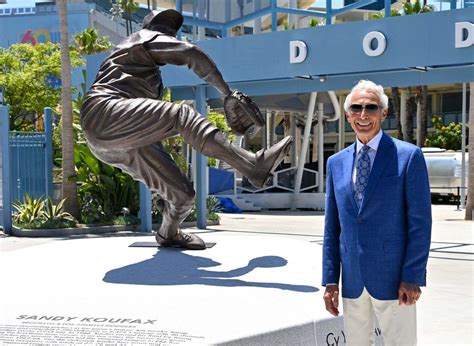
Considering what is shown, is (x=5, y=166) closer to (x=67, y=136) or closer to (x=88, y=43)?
(x=67, y=136)

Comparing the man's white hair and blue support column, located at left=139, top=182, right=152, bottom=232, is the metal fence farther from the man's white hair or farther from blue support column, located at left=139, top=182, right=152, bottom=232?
the man's white hair

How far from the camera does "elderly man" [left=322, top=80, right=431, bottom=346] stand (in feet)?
9.39

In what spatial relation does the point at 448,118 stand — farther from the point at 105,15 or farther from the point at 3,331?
the point at 3,331

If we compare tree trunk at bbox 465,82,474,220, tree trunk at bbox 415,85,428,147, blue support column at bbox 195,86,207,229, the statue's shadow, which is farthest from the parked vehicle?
the statue's shadow

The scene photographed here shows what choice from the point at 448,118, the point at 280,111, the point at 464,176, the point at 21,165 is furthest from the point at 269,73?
the point at 448,118

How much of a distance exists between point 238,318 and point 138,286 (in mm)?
941

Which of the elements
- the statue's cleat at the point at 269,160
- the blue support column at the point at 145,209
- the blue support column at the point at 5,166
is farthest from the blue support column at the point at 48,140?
the statue's cleat at the point at 269,160

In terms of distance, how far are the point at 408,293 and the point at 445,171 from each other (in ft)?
89.9

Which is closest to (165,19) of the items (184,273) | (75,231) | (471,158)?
(184,273)

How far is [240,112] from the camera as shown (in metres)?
5.18

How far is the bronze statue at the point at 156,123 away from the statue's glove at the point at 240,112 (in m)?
0.11

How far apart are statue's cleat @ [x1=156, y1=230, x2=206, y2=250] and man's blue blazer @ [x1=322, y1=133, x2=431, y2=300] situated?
3.04 meters

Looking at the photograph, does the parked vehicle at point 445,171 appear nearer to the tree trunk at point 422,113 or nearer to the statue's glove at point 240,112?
the tree trunk at point 422,113

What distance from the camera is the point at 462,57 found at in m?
11.7
